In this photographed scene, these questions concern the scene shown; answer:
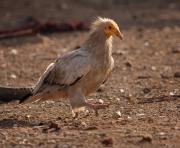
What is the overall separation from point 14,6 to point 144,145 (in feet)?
49.0

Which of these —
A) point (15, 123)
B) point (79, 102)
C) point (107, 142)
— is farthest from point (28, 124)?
point (107, 142)

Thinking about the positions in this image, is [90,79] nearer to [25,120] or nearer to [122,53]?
[25,120]

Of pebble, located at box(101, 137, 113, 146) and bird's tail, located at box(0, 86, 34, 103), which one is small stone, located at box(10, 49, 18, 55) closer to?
bird's tail, located at box(0, 86, 34, 103)

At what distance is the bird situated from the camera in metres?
9.95

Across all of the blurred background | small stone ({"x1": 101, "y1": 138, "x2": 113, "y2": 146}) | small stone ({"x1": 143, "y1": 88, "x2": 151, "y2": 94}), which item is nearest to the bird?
small stone ({"x1": 101, "y1": 138, "x2": 113, "y2": 146})

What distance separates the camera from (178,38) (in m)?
18.0

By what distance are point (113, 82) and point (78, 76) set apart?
127 inches

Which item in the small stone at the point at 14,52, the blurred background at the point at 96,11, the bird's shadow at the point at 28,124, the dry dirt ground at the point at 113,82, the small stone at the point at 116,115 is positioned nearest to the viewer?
the dry dirt ground at the point at 113,82

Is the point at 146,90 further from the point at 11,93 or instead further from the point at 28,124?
the point at 28,124

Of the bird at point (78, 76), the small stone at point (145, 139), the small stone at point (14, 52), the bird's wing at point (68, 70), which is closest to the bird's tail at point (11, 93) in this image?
the bird at point (78, 76)

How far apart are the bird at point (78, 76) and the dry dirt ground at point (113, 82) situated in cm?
27

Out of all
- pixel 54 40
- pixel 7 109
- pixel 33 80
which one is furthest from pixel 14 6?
pixel 7 109

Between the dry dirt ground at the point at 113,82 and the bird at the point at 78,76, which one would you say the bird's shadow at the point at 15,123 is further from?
the bird at the point at 78,76

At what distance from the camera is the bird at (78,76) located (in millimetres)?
9953
